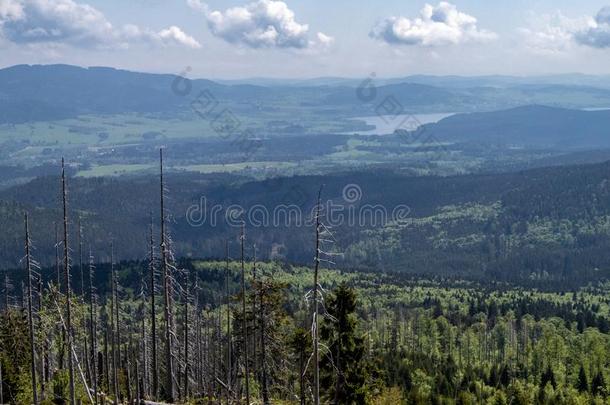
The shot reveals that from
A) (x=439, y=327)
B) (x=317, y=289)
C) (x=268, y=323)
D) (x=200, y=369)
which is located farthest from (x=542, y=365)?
(x=317, y=289)

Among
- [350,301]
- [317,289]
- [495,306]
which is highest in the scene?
[317,289]

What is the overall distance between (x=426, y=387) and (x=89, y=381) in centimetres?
5525

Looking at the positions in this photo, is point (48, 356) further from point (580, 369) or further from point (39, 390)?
point (580, 369)

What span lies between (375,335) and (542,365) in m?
36.8

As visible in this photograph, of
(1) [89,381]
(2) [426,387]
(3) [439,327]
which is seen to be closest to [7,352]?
(1) [89,381]

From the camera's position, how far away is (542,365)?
137000 mm

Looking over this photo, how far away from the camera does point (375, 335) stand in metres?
157

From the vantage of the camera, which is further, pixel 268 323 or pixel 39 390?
pixel 39 390

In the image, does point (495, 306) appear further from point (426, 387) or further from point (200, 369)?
point (200, 369)

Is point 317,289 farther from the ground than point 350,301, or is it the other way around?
point 317,289

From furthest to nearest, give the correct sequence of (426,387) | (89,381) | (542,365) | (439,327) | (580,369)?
(439,327), (542,365), (580,369), (426,387), (89,381)

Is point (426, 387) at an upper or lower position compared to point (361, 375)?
lower

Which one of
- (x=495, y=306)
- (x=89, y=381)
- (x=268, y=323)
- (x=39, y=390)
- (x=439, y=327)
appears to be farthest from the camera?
(x=495, y=306)

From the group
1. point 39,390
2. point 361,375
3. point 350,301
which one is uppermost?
point 350,301
